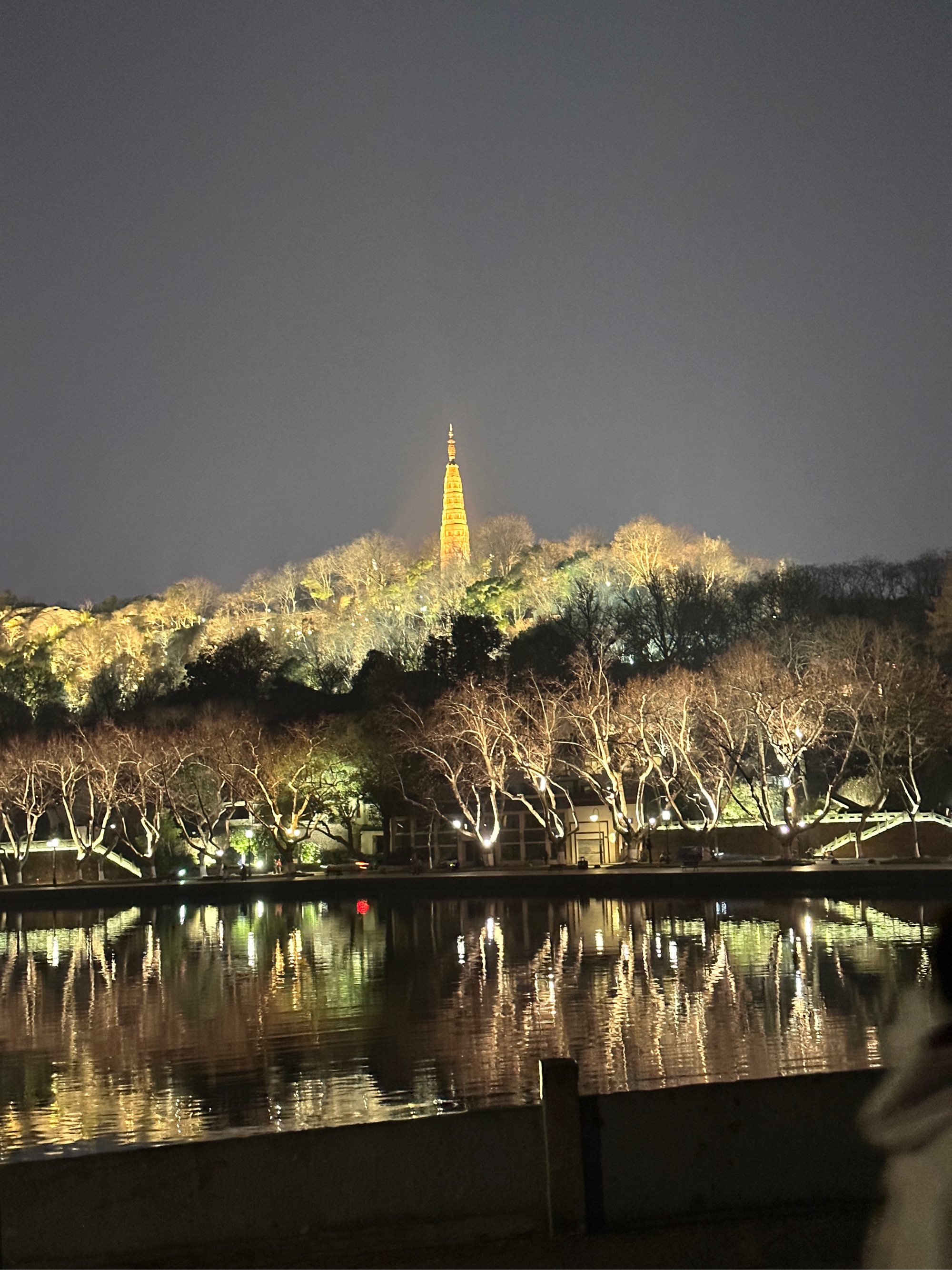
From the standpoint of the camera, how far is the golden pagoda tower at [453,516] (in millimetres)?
119438

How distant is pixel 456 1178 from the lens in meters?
7.11

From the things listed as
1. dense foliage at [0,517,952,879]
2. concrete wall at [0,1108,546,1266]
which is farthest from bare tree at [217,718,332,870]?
concrete wall at [0,1108,546,1266]

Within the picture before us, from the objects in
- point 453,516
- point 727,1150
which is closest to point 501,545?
point 453,516

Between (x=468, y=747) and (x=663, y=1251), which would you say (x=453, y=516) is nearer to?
(x=468, y=747)

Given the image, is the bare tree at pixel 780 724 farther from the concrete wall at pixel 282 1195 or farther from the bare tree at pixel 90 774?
the concrete wall at pixel 282 1195

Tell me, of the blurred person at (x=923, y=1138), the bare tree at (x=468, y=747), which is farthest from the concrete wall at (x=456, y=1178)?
the bare tree at (x=468, y=747)

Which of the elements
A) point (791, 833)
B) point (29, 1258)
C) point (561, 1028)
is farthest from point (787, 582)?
point (29, 1258)

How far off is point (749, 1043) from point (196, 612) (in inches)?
3955

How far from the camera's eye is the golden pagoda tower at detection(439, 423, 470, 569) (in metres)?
119

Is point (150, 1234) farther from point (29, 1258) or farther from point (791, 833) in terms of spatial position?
point (791, 833)

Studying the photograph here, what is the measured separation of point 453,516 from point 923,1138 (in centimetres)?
13347

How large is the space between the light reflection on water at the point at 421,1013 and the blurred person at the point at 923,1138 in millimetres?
9370

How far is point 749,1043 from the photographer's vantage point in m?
16.4

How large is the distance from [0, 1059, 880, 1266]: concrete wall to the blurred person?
2.76 m
